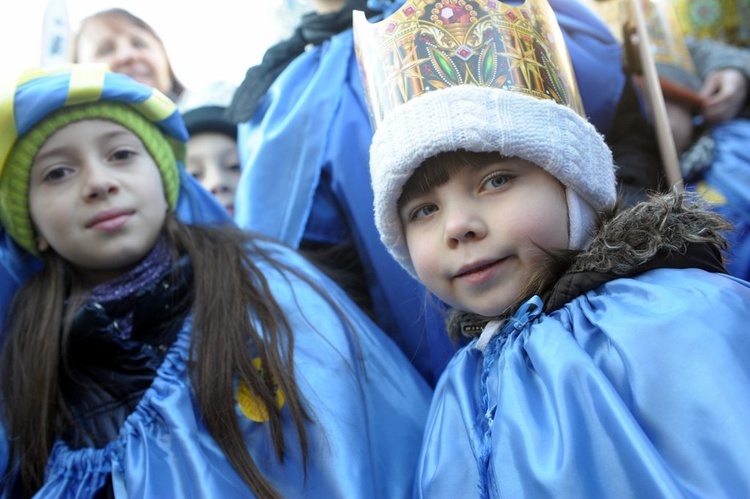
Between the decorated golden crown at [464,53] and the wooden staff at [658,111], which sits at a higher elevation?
the decorated golden crown at [464,53]

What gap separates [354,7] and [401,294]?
2.29ft

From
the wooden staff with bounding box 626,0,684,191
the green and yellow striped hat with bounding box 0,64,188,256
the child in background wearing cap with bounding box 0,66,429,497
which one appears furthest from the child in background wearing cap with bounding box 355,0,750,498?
the green and yellow striped hat with bounding box 0,64,188,256

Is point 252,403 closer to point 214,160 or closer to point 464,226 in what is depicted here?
point 464,226

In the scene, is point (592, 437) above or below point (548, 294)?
below

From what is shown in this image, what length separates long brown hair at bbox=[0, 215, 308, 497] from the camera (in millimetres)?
1159

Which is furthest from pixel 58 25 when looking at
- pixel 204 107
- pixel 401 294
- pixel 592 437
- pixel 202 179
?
pixel 592 437

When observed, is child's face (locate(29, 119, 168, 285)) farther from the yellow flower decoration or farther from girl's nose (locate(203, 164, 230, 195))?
girl's nose (locate(203, 164, 230, 195))

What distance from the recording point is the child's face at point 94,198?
1376 mm

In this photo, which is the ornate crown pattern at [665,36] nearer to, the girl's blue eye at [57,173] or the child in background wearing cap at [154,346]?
the child in background wearing cap at [154,346]

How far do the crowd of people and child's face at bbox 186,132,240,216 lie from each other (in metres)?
0.32

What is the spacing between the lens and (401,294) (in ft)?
4.88

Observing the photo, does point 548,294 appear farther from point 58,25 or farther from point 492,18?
point 58,25

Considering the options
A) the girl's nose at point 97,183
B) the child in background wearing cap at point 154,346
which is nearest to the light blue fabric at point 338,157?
the child in background wearing cap at point 154,346

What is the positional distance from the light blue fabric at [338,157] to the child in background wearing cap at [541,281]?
1.03 ft
